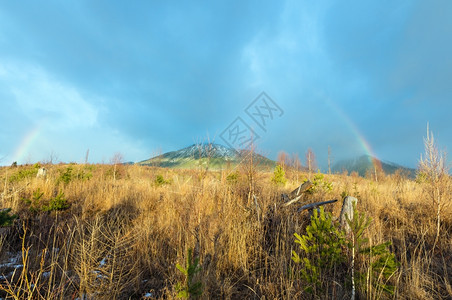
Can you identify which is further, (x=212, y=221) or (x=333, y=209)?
(x=333, y=209)

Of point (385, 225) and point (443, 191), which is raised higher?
point (443, 191)

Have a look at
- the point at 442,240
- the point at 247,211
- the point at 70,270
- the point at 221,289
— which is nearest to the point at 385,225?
the point at 442,240

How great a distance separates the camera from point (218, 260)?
2736 millimetres

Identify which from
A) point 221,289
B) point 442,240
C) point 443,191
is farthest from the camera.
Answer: point 443,191

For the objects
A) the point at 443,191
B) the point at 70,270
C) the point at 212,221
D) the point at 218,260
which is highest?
the point at 443,191

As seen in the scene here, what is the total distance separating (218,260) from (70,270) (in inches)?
80.5

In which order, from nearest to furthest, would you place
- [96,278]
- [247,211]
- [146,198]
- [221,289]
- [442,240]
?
[221,289], [96,278], [442,240], [247,211], [146,198]

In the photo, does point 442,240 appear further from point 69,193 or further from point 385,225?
point 69,193

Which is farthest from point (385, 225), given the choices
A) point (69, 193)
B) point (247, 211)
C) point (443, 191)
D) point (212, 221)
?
point (69, 193)

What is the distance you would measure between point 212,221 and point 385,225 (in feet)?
13.0

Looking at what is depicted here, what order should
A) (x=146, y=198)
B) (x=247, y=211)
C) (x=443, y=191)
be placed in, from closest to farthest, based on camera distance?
(x=247, y=211), (x=443, y=191), (x=146, y=198)

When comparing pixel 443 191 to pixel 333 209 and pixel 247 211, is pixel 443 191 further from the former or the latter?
pixel 247 211

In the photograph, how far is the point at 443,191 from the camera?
4.30 m

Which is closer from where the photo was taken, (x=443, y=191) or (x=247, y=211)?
(x=247, y=211)
